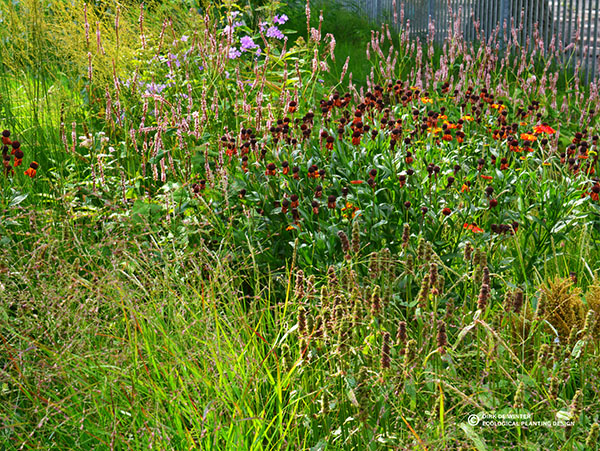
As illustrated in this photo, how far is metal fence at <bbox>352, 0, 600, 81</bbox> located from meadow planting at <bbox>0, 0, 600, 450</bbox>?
13.4ft

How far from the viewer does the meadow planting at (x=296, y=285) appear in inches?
78.4

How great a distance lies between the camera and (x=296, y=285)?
90.4 inches

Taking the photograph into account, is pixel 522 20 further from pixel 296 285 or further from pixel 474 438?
pixel 474 438

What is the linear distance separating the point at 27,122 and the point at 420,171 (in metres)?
2.90

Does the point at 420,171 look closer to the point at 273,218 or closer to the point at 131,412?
the point at 273,218

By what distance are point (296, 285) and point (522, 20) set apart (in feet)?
25.7

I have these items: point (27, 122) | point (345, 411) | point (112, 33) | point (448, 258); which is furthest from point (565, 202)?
point (112, 33)

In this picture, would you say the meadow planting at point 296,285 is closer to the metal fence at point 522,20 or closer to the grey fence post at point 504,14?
the metal fence at point 522,20

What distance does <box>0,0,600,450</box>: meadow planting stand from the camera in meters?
1.99

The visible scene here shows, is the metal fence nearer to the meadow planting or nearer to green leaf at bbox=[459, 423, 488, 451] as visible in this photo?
the meadow planting

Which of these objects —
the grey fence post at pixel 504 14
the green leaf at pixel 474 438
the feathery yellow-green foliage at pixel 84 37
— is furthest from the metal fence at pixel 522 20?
the green leaf at pixel 474 438

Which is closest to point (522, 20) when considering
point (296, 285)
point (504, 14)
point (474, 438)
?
point (504, 14)

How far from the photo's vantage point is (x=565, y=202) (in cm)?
302

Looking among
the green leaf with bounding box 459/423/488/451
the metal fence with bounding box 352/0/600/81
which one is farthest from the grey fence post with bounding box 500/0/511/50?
the green leaf with bounding box 459/423/488/451
